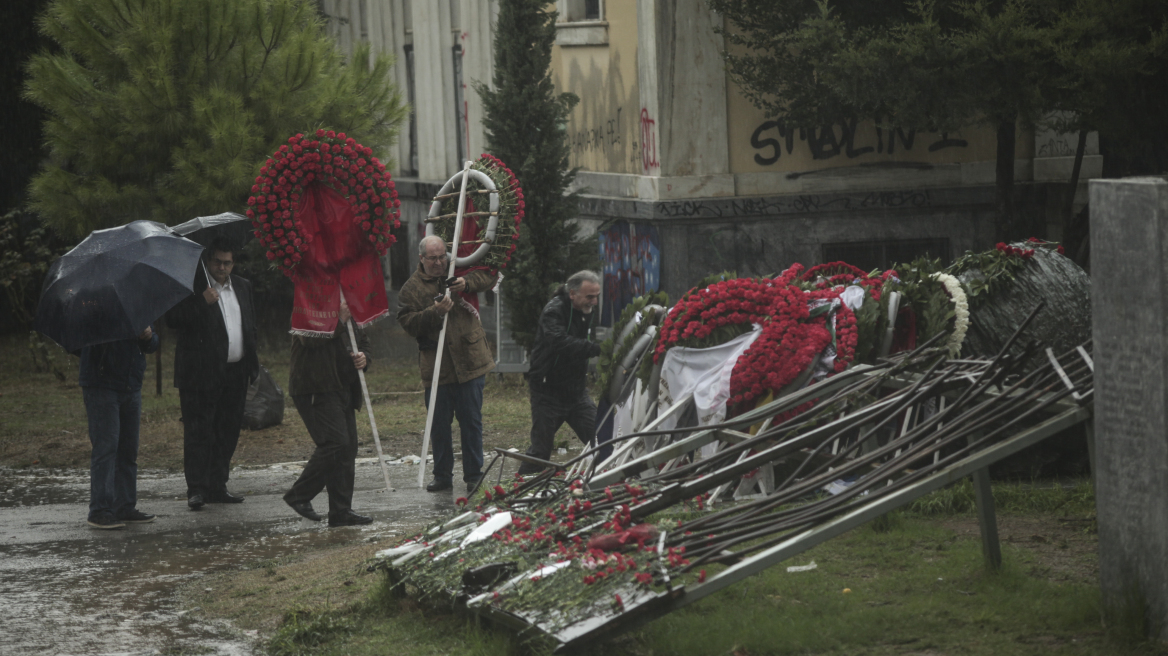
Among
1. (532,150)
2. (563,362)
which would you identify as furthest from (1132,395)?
(532,150)

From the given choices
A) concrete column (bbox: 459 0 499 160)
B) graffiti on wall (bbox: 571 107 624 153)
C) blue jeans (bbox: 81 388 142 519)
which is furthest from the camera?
concrete column (bbox: 459 0 499 160)

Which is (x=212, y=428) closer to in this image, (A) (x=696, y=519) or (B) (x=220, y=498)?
(B) (x=220, y=498)

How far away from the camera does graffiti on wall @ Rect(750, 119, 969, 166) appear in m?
15.2

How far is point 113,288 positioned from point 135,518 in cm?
170

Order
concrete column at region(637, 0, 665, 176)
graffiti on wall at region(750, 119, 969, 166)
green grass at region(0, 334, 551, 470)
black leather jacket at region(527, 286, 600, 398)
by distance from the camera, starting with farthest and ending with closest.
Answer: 1. graffiti on wall at region(750, 119, 969, 166)
2. concrete column at region(637, 0, 665, 176)
3. green grass at region(0, 334, 551, 470)
4. black leather jacket at region(527, 286, 600, 398)

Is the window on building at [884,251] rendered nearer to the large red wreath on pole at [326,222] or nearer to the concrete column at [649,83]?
the concrete column at [649,83]

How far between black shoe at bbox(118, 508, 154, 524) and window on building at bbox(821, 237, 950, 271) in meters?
9.36

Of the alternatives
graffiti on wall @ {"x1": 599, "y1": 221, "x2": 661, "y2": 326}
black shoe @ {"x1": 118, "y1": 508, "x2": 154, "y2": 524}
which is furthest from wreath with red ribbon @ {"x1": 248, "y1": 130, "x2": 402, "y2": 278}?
Result: graffiti on wall @ {"x1": 599, "y1": 221, "x2": 661, "y2": 326}

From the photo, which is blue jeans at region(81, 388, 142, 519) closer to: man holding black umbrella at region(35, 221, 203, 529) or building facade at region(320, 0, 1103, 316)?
man holding black umbrella at region(35, 221, 203, 529)

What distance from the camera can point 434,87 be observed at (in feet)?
74.7

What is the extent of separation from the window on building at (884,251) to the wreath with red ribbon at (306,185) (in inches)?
311

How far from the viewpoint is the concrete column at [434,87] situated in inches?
888

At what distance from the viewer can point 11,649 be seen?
5602 mm

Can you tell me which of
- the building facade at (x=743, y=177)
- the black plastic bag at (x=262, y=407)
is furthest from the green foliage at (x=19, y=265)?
the building facade at (x=743, y=177)
